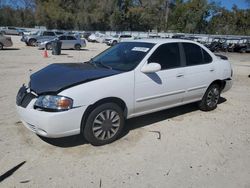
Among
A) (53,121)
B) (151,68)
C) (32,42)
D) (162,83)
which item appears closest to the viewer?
(53,121)

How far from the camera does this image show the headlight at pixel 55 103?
13.7ft

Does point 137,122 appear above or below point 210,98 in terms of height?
below

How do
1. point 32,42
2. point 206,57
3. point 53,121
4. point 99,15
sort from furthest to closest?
point 99,15 < point 32,42 < point 206,57 < point 53,121

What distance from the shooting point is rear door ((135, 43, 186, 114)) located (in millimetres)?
5059

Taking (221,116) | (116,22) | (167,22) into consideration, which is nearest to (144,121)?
(221,116)

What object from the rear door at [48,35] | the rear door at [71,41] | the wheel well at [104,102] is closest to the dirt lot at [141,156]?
the wheel well at [104,102]

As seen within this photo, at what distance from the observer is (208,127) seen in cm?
575

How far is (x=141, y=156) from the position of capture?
4.43 meters

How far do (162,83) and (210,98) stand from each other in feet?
6.08

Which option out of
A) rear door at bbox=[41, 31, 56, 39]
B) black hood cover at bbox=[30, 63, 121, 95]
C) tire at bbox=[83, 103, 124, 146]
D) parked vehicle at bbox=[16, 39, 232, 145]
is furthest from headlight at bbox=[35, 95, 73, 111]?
rear door at bbox=[41, 31, 56, 39]

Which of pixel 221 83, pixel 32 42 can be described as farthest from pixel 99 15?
pixel 221 83

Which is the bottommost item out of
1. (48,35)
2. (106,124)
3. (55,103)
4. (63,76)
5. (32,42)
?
(32,42)

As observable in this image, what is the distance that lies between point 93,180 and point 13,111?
315cm

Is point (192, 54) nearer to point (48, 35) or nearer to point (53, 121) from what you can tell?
point (53, 121)
